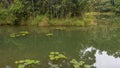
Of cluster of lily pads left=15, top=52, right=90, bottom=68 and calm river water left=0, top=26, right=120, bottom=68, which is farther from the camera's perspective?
calm river water left=0, top=26, right=120, bottom=68

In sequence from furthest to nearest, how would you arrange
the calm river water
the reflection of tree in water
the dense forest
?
the dense forest → the calm river water → the reflection of tree in water

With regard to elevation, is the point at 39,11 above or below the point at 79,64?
above

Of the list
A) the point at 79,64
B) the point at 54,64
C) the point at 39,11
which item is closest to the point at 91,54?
the point at 79,64

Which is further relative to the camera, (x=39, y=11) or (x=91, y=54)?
(x=39, y=11)

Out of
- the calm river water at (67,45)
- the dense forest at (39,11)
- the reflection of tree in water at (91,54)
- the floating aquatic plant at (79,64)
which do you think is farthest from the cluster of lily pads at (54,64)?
the dense forest at (39,11)

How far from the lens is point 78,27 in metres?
20.4

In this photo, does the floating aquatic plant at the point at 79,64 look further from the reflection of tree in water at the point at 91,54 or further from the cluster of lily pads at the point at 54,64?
the reflection of tree in water at the point at 91,54

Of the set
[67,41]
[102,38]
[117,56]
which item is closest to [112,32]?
[102,38]

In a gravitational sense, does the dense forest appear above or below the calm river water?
above

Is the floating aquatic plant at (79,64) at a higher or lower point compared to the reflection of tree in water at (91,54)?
higher

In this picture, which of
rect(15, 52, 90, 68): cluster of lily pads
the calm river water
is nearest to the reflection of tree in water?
the calm river water

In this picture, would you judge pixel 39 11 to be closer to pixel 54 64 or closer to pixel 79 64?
pixel 54 64

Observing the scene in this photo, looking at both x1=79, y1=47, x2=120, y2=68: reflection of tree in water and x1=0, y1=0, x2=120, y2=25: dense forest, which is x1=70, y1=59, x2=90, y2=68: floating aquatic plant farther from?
x1=0, y1=0, x2=120, y2=25: dense forest

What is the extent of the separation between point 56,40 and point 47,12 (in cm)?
626
